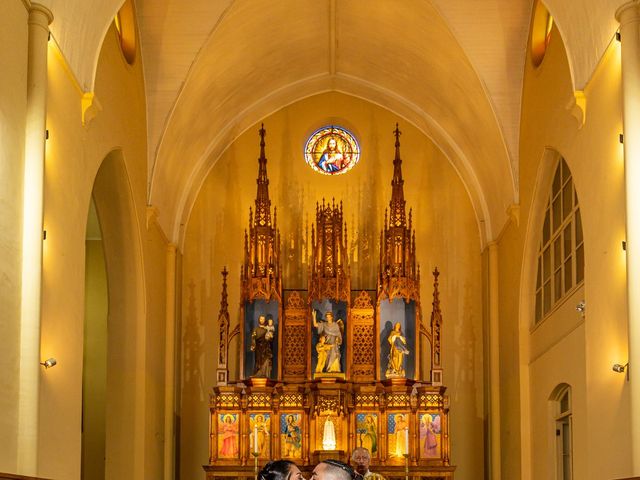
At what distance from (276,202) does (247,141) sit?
1.39 m

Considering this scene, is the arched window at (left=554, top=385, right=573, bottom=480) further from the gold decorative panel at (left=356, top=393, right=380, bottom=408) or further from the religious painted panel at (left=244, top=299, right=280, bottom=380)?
the religious painted panel at (left=244, top=299, right=280, bottom=380)

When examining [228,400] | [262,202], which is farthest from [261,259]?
[228,400]

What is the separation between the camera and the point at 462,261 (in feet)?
76.6

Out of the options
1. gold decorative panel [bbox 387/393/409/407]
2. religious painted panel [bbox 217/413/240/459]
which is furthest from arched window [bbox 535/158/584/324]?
religious painted panel [bbox 217/413/240/459]

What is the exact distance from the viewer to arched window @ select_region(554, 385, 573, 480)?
1684 cm

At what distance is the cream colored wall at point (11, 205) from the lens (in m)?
11.6

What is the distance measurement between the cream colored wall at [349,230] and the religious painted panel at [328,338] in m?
1.54

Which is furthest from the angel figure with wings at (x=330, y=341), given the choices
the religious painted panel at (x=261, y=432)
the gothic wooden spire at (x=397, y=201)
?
the gothic wooden spire at (x=397, y=201)

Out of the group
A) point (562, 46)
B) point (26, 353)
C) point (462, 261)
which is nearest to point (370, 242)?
point (462, 261)

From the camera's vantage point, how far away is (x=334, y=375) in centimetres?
2139

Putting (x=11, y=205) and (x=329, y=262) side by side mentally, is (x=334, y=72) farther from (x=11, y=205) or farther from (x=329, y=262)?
(x=11, y=205)

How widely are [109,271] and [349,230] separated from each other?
20.2ft

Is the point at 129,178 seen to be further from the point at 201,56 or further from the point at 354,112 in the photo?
the point at 354,112

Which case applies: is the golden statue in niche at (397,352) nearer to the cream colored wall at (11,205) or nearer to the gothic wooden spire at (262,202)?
the gothic wooden spire at (262,202)
